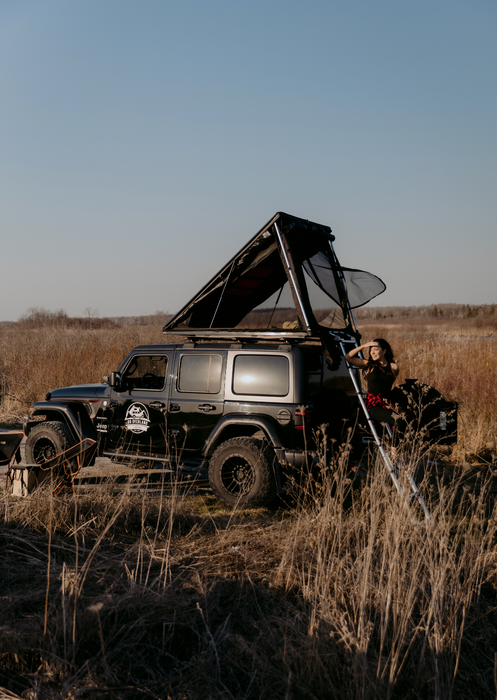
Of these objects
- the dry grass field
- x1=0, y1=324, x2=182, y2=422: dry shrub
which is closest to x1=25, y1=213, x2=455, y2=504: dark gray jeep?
the dry grass field

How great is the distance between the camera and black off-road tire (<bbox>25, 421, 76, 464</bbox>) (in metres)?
7.43

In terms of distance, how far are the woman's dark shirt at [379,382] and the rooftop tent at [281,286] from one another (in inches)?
34.6

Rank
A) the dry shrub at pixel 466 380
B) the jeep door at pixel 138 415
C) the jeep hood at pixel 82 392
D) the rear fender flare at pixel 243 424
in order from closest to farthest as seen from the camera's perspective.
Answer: the rear fender flare at pixel 243 424, the jeep door at pixel 138 415, the jeep hood at pixel 82 392, the dry shrub at pixel 466 380

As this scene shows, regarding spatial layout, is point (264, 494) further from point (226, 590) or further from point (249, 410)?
point (226, 590)

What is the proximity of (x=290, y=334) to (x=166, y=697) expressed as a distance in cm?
426

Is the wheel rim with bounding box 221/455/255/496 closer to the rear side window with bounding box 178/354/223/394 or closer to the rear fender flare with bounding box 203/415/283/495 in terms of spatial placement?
the rear fender flare with bounding box 203/415/283/495

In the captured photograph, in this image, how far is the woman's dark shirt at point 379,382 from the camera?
667 cm

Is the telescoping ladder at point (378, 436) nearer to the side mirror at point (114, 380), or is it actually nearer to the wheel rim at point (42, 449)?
the side mirror at point (114, 380)

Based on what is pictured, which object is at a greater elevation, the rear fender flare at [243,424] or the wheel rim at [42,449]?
the rear fender flare at [243,424]

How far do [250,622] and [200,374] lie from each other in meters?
3.67

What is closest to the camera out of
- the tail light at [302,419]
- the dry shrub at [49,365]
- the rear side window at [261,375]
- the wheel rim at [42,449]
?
the tail light at [302,419]

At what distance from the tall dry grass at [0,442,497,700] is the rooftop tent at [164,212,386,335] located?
10.3ft

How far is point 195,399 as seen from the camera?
22.7ft

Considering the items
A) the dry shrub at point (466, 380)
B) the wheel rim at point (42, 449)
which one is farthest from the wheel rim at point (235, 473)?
the dry shrub at point (466, 380)
